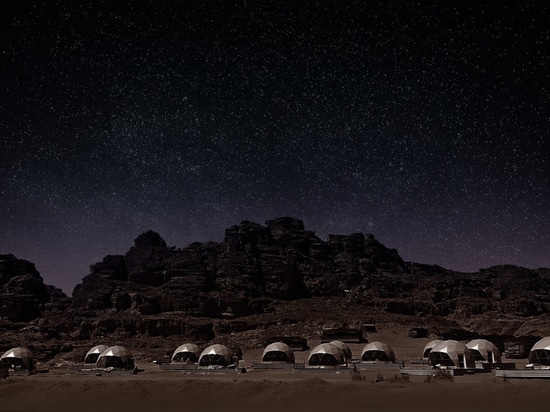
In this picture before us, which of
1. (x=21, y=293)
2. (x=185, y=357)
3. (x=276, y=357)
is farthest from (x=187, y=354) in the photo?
(x=21, y=293)

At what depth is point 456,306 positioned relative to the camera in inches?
4828

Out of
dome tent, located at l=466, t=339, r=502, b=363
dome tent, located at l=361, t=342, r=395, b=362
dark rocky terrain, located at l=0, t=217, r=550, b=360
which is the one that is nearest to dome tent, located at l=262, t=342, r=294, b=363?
dome tent, located at l=361, t=342, r=395, b=362

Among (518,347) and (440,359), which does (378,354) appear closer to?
(440,359)

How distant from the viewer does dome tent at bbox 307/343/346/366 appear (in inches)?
1935

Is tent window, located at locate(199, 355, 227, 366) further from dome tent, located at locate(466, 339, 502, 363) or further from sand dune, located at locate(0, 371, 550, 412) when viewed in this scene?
dome tent, located at locate(466, 339, 502, 363)

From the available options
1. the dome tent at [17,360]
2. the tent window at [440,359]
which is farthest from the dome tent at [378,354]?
the dome tent at [17,360]

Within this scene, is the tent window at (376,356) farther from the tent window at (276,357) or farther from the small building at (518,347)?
the small building at (518,347)

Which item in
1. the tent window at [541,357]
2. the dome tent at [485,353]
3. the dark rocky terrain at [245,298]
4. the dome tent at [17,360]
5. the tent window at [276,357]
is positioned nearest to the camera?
the tent window at [541,357]

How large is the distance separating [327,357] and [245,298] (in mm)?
60550

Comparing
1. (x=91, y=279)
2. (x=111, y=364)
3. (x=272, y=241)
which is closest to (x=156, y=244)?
(x=91, y=279)

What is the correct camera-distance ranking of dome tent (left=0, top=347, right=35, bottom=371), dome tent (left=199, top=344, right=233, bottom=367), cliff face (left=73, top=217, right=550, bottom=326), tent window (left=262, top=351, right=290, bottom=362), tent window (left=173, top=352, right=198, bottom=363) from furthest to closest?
cliff face (left=73, top=217, right=550, bottom=326), tent window (left=173, top=352, right=198, bottom=363), dome tent (left=0, top=347, right=35, bottom=371), tent window (left=262, top=351, right=290, bottom=362), dome tent (left=199, top=344, right=233, bottom=367)

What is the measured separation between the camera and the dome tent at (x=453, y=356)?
43.6 m

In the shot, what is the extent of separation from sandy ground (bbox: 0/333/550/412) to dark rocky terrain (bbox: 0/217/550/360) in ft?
144

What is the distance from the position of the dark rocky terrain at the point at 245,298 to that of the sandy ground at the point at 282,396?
43998mm
